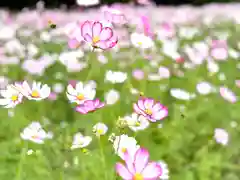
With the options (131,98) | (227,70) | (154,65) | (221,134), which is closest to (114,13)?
(221,134)

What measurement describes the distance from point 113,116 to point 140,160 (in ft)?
3.95

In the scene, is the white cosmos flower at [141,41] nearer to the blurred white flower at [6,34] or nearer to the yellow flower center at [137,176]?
the yellow flower center at [137,176]

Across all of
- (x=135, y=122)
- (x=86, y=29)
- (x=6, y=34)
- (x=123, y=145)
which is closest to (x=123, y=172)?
(x=123, y=145)

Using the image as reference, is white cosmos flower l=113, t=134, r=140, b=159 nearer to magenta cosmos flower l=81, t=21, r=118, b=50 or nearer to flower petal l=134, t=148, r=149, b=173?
flower petal l=134, t=148, r=149, b=173

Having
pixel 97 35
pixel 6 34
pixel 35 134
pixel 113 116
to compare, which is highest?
pixel 97 35

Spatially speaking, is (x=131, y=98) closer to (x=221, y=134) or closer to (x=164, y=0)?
(x=221, y=134)

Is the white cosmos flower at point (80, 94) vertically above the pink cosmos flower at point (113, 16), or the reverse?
the pink cosmos flower at point (113, 16)

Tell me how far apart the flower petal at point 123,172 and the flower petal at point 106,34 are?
0.31m

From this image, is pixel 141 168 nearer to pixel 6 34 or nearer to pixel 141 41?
pixel 141 41

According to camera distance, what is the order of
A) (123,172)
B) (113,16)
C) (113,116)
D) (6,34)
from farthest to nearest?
(6,34) → (113,116) → (113,16) → (123,172)

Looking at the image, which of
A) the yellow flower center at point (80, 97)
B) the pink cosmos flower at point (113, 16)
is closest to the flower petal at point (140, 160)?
the yellow flower center at point (80, 97)

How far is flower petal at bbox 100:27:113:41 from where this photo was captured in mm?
1032

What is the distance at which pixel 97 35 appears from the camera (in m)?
1.04

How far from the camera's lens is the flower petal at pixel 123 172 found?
32.3 inches
